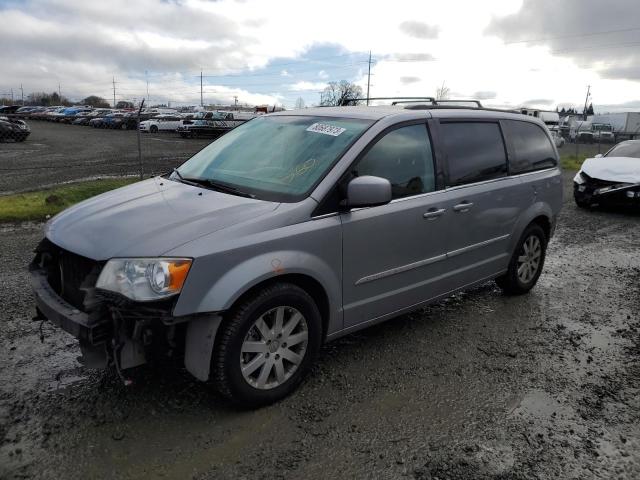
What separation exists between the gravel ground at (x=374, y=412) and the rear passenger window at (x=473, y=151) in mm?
1306

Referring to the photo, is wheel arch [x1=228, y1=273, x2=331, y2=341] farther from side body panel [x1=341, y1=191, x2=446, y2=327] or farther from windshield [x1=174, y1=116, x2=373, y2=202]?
windshield [x1=174, y1=116, x2=373, y2=202]

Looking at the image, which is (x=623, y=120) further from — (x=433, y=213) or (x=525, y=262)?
(x=433, y=213)

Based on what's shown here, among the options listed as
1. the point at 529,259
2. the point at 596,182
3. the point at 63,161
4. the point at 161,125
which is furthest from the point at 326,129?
the point at 161,125

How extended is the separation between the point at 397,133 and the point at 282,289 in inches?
60.2

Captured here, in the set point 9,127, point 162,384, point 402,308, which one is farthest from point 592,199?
point 9,127

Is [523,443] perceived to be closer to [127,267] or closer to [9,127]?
[127,267]

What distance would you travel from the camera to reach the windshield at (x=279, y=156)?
11.6 ft

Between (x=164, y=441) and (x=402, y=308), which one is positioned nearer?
(x=164, y=441)

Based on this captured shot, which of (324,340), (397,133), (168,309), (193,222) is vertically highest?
(397,133)

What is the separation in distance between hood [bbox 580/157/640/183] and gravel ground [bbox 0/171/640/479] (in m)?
6.55

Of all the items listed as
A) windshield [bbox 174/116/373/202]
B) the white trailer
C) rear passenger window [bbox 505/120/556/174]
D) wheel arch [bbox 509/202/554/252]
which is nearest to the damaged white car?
rear passenger window [bbox 505/120/556/174]

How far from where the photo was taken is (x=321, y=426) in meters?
3.13

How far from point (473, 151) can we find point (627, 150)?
28.7 ft

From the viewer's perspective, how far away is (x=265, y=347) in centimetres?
317
